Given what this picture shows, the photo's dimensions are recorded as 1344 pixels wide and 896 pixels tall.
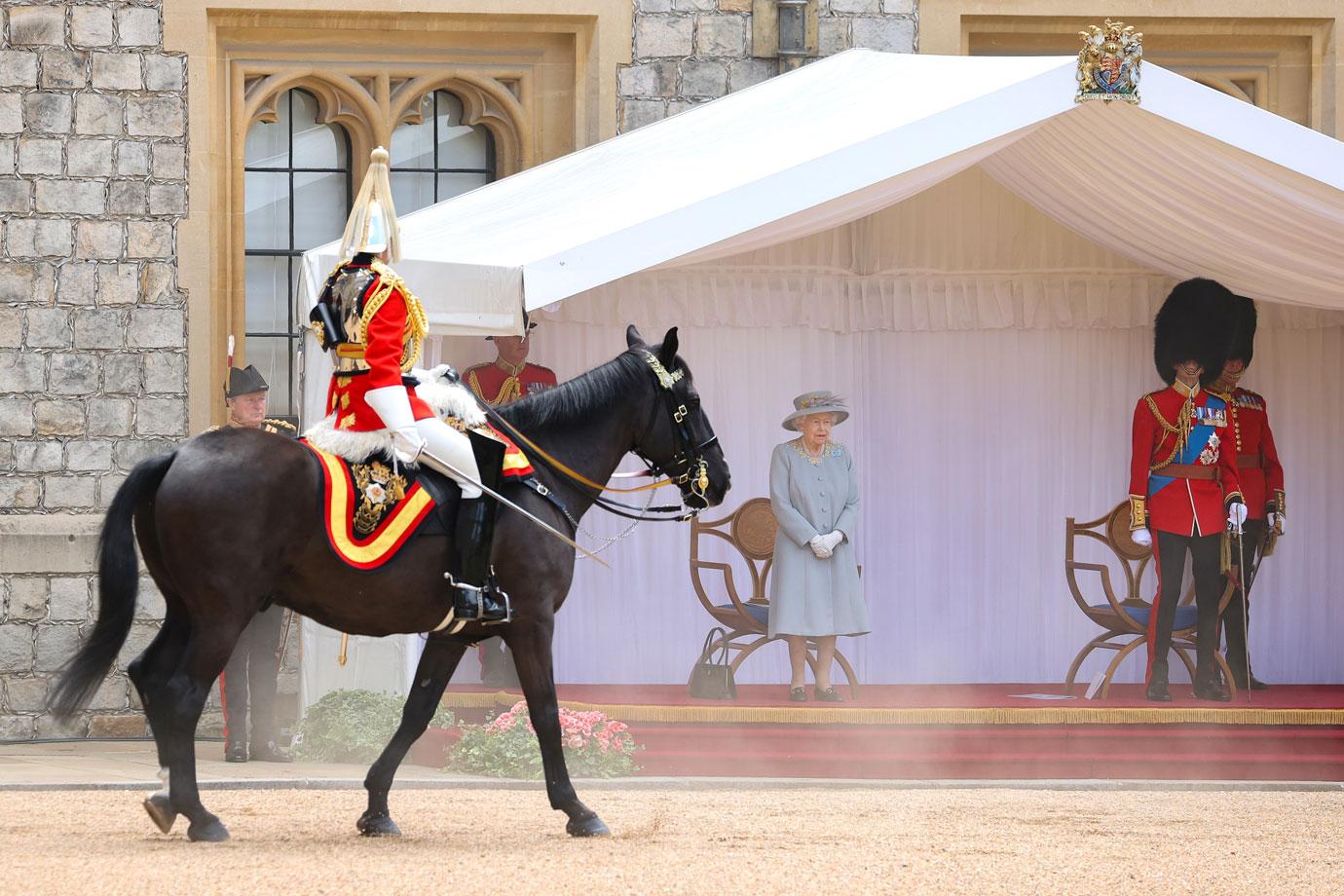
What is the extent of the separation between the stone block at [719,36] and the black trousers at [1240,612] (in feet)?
13.6

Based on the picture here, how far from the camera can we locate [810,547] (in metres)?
9.62

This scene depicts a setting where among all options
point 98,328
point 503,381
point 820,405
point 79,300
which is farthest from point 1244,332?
point 79,300

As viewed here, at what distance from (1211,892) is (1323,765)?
12.3 feet

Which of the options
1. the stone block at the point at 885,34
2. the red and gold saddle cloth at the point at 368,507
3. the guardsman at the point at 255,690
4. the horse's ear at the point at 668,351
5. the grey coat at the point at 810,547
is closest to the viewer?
the red and gold saddle cloth at the point at 368,507

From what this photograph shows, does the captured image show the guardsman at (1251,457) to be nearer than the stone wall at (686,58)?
Yes

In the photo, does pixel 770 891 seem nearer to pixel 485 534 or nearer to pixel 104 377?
pixel 485 534

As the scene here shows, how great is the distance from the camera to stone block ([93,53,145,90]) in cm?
1136

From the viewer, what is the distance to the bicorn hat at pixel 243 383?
28.8ft

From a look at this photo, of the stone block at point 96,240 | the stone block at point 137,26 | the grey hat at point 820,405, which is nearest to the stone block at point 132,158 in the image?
the stone block at point 96,240

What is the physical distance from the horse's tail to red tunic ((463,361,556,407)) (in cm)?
393

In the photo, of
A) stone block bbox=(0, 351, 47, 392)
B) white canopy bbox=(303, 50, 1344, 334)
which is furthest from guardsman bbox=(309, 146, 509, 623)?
stone block bbox=(0, 351, 47, 392)

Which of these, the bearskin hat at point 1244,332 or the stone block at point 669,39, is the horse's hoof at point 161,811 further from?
the stone block at point 669,39

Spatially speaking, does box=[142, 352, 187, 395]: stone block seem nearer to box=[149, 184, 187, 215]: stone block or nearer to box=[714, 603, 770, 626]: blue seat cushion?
box=[149, 184, 187, 215]: stone block

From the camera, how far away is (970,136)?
8.49 meters
